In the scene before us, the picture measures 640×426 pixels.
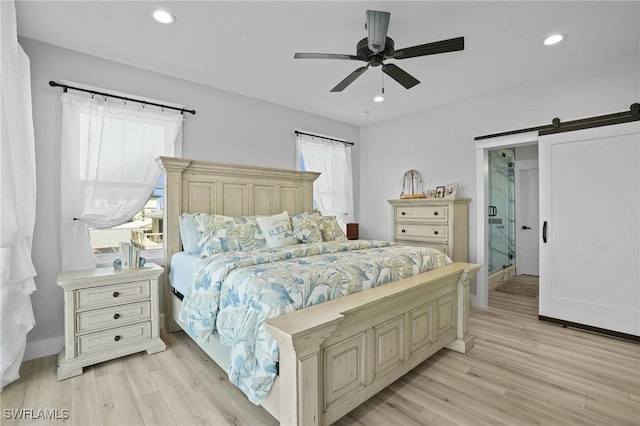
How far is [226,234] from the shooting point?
9.52 ft

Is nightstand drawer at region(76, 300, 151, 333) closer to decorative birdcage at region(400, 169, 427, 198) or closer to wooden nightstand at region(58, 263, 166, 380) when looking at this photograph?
wooden nightstand at region(58, 263, 166, 380)

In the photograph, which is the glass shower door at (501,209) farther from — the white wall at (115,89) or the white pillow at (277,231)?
the white pillow at (277,231)

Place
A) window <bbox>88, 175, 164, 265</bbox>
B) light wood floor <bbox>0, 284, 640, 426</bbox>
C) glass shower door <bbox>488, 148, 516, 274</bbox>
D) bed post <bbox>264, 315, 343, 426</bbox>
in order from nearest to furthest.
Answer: bed post <bbox>264, 315, 343, 426</bbox>, light wood floor <bbox>0, 284, 640, 426</bbox>, window <bbox>88, 175, 164, 265</bbox>, glass shower door <bbox>488, 148, 516, 274</bbox>

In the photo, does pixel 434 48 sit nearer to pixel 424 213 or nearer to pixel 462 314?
pixel 462 314

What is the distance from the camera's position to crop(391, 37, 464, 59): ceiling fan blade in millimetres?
1939

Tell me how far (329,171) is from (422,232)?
65.4 inches

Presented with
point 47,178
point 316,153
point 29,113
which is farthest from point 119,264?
point 316,153

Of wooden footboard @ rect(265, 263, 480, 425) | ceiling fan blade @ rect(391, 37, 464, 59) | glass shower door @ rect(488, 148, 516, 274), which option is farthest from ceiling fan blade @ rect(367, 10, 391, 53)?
glass shower door @ rect(488, 148, 516, 274)

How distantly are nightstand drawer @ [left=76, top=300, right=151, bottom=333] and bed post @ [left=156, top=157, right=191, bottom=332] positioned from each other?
18.4 inches

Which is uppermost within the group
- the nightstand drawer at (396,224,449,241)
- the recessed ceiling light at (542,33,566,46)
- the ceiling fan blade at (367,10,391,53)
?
the recessed ceiling light at (542,33,566,46)

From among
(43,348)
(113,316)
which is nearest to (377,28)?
(113,316)

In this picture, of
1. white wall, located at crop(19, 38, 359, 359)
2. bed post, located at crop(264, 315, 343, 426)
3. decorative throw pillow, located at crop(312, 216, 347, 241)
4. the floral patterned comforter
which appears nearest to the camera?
bed post, located at crop(264, 315, 343, 426)

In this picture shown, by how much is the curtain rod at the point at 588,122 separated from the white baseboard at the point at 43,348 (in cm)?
497

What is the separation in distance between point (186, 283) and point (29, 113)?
1.69 metres
